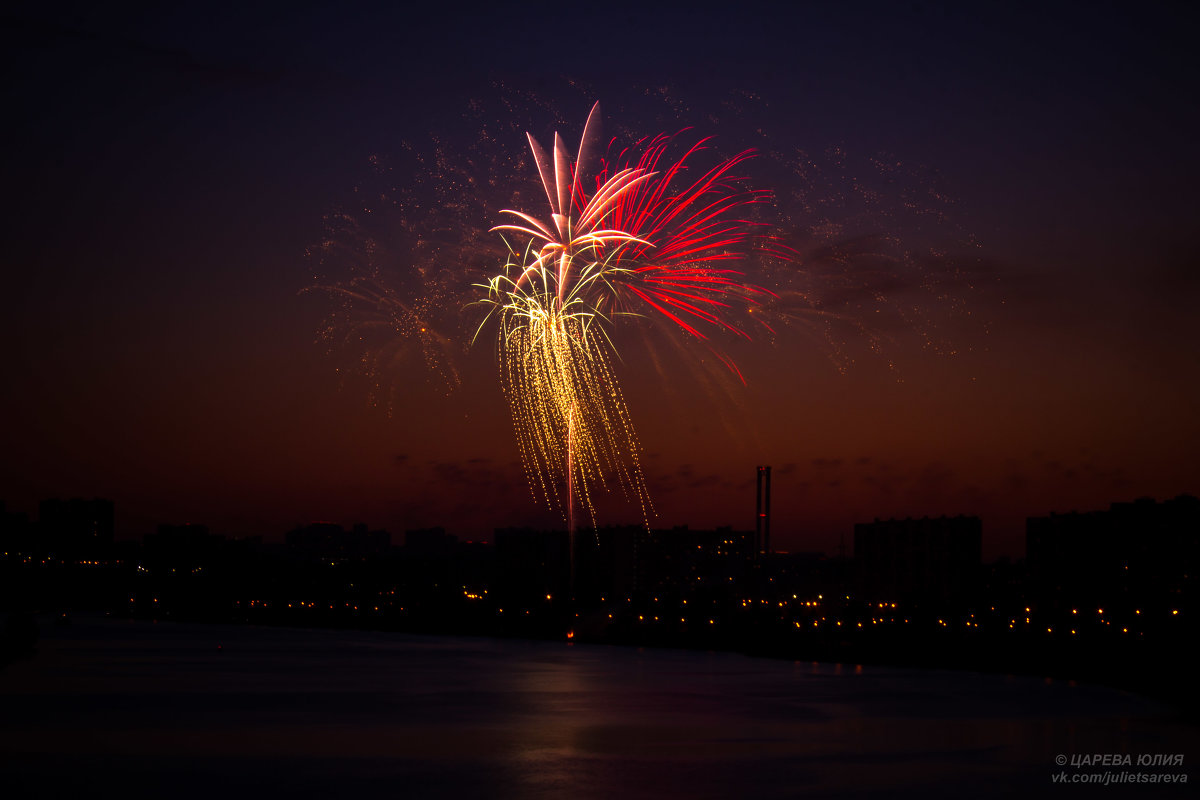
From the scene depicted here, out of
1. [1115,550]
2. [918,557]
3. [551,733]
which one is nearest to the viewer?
[551,733]

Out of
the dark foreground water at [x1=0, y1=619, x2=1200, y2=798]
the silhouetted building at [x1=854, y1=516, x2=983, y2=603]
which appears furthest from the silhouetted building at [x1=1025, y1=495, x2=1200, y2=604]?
the dark foreground water at [x1=0, y1=619, x2=1200, y2=798]

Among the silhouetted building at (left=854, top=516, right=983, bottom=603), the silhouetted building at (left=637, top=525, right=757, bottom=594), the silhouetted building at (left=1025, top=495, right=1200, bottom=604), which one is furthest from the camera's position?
the silhouetted building at (left=637, top=525, right=757, bottom=594)

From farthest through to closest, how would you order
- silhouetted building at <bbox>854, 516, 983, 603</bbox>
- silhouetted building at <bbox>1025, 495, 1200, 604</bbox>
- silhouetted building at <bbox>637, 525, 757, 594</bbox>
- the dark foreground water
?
1. silhouetted building at <bbox>637, 525, 757, 594</bbox>
2. silhouetted building at <bbox>854, 516, 983, 603</bbox>
3. silhouetted building at <bbox>1025, 495, 1200, 604</bbox>
4. the dark foreground water

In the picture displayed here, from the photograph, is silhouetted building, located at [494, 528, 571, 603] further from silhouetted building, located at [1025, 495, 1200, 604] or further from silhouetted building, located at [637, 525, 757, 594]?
silhouetted building, located at [1025, 495, 1200, 604]

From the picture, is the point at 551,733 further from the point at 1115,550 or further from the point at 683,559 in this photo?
the point at 683,559

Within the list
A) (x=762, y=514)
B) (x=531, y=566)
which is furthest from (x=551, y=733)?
(x=531, y=566)
